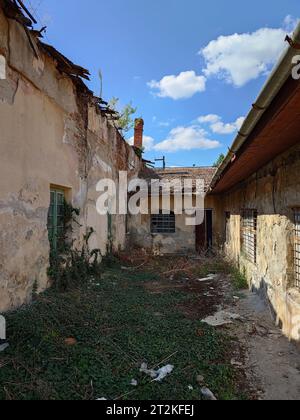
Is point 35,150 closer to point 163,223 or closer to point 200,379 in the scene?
point 200,379

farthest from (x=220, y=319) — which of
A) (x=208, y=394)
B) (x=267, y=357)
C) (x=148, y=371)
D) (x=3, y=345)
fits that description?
(x=3, y=345)

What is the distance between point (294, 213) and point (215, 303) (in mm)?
2450

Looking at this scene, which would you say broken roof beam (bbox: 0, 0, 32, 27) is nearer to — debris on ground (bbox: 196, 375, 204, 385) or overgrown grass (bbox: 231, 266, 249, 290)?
debris on ground (bbox: 196, 375, 204, 385)

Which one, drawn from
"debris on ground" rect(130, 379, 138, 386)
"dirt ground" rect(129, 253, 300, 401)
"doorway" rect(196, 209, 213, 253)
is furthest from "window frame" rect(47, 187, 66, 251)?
"doorway" rect(196, 209, 213, 253)

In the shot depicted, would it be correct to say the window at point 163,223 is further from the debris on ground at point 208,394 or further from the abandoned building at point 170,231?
the debris on ground at point 208,394

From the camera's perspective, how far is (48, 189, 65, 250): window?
5.43m

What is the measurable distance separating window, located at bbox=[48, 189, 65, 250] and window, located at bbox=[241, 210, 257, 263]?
4257mm

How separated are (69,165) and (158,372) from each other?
4.20 m

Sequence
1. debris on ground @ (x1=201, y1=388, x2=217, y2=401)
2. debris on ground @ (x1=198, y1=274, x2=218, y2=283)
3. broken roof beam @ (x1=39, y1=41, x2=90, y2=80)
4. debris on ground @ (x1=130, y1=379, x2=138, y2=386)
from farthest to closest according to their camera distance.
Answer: debris on ground @ (x1=198, y1=274, x2=218, y2=283) < broken roof beam @ (x1=39, y1=41, x2=90, y2=80) < debris on ground @ (x1=130, y1=379, x2=138, y2=386) < debris on ground @ (x1=201, y1=388, x2=217, y2=401)

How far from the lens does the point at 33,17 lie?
4.14 meters

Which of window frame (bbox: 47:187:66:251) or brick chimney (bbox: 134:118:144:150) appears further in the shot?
brick chimney (bbox: 134:118:144:150)

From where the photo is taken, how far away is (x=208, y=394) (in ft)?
9.00

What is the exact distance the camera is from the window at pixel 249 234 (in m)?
6.95
